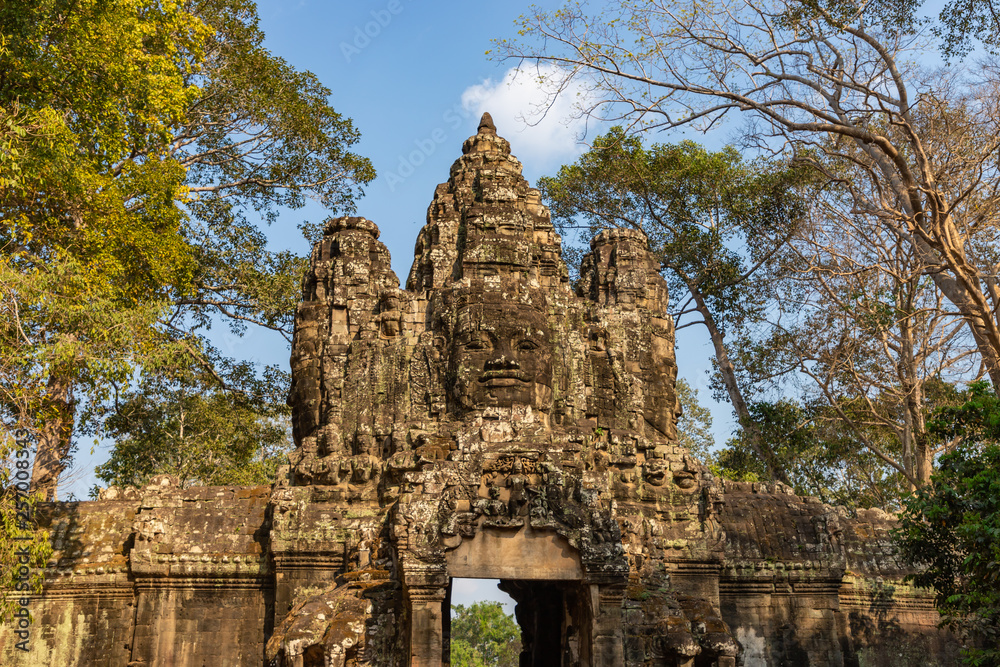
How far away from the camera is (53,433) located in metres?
14.9

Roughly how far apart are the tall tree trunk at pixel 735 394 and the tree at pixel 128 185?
8.98 metres

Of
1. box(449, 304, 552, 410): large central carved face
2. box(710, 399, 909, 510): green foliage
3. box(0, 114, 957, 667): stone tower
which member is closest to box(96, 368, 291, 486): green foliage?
box(0, 114, 957, 667): stone tower

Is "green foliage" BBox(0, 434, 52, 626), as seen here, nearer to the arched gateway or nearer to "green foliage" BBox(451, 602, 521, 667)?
the arched gateway

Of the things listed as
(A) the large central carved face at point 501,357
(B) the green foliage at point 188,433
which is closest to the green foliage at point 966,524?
(A) the large central carved face at point 501,357

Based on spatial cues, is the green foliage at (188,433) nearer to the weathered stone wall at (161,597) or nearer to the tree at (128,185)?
the tree at (128,185)

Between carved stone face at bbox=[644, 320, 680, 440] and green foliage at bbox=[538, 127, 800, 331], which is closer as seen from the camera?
carved stone face at bbox=[644, 320, 680, 440]

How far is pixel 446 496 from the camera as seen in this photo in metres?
10.2

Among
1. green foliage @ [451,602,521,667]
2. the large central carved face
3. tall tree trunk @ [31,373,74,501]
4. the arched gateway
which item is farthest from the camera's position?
green foliage @ [451,602,521,667]

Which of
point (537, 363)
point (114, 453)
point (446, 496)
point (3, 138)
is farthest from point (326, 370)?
point (114, 453)

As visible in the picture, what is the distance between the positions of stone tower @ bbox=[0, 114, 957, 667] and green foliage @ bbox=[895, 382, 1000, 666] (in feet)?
5.96

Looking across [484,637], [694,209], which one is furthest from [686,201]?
[484,637]

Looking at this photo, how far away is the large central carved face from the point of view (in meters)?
12.6

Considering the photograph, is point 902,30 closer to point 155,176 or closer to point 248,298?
point 155,176

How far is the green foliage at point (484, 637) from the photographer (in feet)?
121
